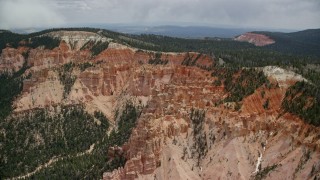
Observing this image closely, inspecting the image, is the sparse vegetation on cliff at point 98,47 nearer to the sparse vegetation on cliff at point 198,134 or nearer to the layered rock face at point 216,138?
the layered rock face at point 216,138

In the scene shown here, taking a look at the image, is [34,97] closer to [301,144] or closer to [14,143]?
[14,143]

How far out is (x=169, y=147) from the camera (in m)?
91.9

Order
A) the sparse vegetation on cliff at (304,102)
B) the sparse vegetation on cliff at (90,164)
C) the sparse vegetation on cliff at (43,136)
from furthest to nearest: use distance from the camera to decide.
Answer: the sparse vegetation on cliff at (43,136) → the sparse vegetation on cliff at (90,164) → the sparse vegetation on cliff at (304,102)

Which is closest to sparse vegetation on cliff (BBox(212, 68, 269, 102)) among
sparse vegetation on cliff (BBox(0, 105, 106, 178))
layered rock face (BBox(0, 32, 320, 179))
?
layered rock face (BBox(0, 32, 320, 179))

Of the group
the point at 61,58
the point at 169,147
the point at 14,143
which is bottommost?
the point at 14,143

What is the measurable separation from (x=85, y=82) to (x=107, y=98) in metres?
9.15

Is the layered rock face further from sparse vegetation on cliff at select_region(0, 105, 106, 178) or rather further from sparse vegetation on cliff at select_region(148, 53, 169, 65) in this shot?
sparse vegetation on cliff at select_region(0, 105, 106, 178)

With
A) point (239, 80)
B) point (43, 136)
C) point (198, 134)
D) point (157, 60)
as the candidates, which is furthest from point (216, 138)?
point (157, 60)

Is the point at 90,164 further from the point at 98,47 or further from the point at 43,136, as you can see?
the point at 98,47

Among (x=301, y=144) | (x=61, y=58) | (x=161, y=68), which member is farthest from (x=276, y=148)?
(x=61, y=58)

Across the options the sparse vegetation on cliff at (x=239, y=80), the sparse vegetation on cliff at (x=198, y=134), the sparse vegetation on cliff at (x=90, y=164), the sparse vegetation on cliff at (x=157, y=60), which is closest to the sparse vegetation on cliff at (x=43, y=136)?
the sparse vegetation on cliff at (x=90, y=164)

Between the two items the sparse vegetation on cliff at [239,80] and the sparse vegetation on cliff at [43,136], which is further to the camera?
the sparse vegetation on cliff at [43,136]

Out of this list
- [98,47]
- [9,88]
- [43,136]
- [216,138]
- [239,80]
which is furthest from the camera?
[98,47]

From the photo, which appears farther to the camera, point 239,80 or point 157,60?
point 157,60
